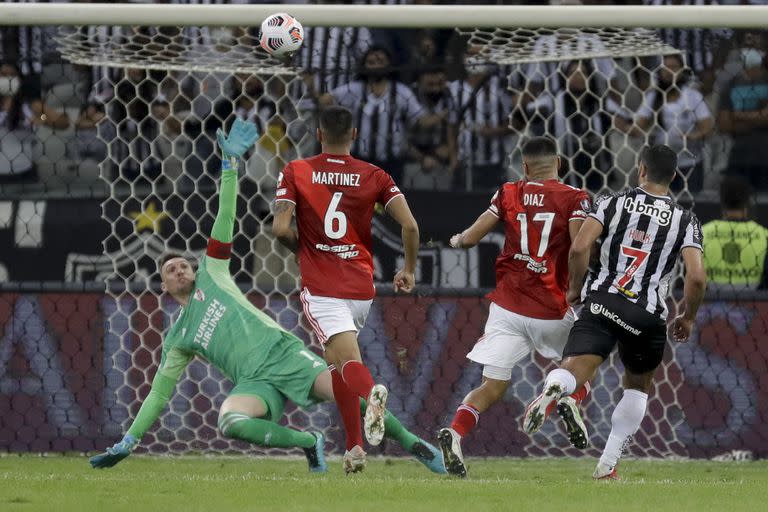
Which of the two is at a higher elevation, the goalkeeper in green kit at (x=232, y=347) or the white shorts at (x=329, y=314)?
the white shorts at (x=329, y=314)

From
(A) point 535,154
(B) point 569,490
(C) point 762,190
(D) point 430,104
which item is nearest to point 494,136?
(D) point 430,104

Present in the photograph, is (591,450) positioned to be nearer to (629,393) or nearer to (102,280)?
(629,393)

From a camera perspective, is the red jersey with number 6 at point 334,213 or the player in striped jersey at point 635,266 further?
the red jersey with number 6 at point 334,213

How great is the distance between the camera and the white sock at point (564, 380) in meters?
6.00

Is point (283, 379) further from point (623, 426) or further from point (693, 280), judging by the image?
point (693, 280)

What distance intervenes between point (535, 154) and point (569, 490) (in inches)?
74.3

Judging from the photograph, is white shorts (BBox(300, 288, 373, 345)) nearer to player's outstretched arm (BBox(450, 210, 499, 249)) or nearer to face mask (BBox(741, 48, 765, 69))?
player's outstretched arm (BBox(450, 210, 499, 249))

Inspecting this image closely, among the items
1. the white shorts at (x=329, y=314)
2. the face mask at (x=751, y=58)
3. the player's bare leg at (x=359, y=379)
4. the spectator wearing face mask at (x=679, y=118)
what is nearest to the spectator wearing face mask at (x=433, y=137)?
the spectator wearing face mask at (x=679, y=118)

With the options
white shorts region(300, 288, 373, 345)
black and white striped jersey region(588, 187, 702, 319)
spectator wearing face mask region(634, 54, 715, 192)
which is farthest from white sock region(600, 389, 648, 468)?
spectator wearing face mask region(634, 54, 715, 192)

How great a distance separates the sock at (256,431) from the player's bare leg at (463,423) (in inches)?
29.8

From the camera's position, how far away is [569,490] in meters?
5.69

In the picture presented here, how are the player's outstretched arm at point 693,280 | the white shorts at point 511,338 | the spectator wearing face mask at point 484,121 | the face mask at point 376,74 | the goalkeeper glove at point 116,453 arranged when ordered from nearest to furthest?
the player's outstretched arm at point 693,280, the goalkeeper glove at point 116,453, the white shorts at point 511,338, the face mask at point 376,74, the spectator wearing face mask at point 484,121

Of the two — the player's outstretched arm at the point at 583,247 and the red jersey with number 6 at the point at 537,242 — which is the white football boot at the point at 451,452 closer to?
the red jersey with number 6 at the point at 537,242

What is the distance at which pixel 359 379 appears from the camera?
6395mm
